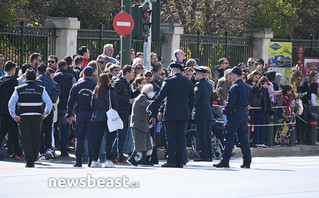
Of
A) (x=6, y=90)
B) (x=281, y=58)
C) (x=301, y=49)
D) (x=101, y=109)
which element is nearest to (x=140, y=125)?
(x=101, y=109)

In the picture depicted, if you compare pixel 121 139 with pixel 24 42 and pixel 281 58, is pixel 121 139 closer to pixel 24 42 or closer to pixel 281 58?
pixel 24 42


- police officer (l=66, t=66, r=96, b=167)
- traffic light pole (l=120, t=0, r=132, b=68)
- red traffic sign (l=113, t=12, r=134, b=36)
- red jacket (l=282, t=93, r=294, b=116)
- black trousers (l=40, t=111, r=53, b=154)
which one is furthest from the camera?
red jacket (l=282, t=93, r=294, b=116)

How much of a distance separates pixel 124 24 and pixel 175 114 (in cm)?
323

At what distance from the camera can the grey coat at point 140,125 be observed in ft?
51.2

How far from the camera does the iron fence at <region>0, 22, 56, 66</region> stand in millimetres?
20250

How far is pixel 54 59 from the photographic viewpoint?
1803 centimetres

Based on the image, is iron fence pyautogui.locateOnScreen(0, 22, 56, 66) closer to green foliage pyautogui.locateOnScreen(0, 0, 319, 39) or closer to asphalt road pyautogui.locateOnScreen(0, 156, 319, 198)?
asphalt road pyautogui.locateOnScreen(0, 156, 319, 198)

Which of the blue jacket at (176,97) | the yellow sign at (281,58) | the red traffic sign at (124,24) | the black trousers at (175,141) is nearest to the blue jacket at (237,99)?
the blue jacket at (176,97)

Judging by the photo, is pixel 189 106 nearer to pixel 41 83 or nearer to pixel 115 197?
pixel 41 83

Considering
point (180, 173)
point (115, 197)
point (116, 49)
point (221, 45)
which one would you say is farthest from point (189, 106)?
point (221, 45)

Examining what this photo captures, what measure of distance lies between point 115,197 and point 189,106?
5.92 meters

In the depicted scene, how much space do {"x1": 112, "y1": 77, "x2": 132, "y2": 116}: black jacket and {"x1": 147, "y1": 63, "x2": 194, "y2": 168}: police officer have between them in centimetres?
79

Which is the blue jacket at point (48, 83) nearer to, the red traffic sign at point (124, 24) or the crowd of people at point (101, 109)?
the crowd of people at point (101, 109)

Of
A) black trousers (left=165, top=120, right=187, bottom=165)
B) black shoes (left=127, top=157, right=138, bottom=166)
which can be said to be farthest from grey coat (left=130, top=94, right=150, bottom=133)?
black shoes (left=127, top=157, right=138, bottom=166)
